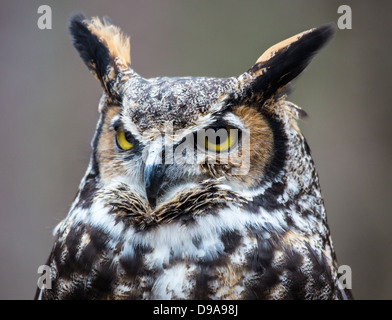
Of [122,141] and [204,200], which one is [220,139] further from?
[122,141]

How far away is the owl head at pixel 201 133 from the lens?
151 centimetres

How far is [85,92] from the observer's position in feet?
13.0

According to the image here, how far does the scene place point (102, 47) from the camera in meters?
1.79

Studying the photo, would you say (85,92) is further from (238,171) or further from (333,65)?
(238,171)

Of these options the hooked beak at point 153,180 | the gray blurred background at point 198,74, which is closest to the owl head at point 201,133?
the hooked beak at point 153,180

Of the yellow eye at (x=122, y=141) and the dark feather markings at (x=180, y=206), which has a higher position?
the yellow eye at (x=122, y=141)

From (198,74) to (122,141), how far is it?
245cm

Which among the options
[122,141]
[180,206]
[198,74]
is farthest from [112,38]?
[198,74]

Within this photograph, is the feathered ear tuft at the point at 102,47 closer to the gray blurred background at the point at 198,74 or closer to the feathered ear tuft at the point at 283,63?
the feathered ear tuft at the point at 283,63

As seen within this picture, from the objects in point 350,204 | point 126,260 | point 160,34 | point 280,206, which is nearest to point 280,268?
point 280,206

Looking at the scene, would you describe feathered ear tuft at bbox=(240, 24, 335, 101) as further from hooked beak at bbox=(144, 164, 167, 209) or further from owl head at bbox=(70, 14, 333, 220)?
hooked beak at bbox=(144, 164, 167, 209)

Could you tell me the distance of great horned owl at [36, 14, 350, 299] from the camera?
1.50 m

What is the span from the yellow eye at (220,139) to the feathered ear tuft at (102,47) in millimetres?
377
